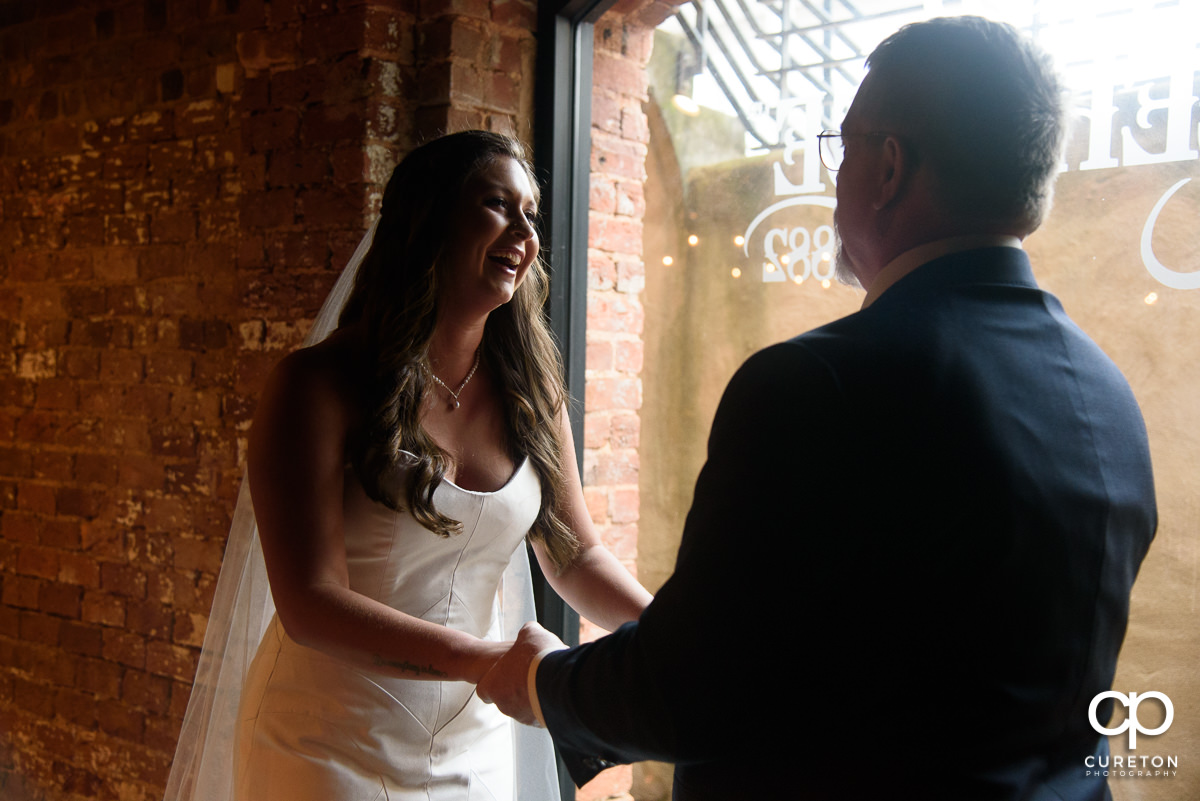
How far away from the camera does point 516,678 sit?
1351 mm

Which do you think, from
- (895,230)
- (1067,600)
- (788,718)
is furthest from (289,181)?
(1067,600)

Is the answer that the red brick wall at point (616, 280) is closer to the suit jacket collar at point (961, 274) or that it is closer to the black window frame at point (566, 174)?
the black window frame at point (566, 174)

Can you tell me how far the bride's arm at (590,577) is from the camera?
1754mm

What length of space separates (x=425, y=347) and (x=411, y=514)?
0.97 feet

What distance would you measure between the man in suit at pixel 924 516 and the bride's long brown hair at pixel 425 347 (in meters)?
0.59

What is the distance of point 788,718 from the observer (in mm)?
1054

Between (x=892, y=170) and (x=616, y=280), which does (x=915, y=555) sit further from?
(x=616, y=280)

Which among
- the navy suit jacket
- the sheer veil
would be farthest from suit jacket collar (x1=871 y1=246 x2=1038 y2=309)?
the sheer veil

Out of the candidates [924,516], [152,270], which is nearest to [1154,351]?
[924,516]

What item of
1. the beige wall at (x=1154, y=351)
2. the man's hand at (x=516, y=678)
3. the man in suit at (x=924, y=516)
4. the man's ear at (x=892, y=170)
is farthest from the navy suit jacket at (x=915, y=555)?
the beige wall at (x=1154, y=351)

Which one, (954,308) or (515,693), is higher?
(954,308)

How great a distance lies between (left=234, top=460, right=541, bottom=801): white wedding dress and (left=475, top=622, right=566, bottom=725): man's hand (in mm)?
236

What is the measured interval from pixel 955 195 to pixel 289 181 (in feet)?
5.47

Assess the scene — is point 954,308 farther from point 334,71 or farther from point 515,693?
point 334,71
